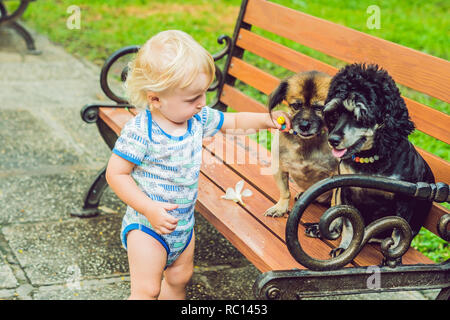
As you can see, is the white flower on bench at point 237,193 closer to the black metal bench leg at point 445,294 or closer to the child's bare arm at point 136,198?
the child's bare arm at point 136,198

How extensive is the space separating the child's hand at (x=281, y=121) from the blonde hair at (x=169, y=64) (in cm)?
49

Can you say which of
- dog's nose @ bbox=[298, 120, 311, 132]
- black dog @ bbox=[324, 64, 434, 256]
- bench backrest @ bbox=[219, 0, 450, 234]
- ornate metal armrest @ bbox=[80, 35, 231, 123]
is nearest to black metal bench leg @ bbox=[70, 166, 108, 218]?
ornate metal armrest @ bbox=[80, 35, 231, 123]

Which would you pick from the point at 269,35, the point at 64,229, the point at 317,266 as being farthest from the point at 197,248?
the point at 269,35

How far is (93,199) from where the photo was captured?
3.74m

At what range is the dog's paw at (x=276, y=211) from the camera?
270 cm

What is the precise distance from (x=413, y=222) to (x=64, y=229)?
7.00 ft

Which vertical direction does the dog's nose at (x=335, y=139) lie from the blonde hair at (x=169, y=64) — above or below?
below

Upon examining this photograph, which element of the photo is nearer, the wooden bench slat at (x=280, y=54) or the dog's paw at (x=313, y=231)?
the dog's paw at (x=313, y=231)

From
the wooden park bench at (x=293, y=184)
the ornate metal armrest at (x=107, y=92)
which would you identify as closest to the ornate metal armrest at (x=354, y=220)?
the wooden park bench at (x=293, y=184)

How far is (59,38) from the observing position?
7.76 meters

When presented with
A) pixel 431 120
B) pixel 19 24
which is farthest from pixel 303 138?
pixel 19 24

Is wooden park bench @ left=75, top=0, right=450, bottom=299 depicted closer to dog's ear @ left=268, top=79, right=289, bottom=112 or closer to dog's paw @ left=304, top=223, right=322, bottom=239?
dog's paw @ left=304, top=223, right=322, bottom=239

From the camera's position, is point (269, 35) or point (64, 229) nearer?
point (64, 229)
